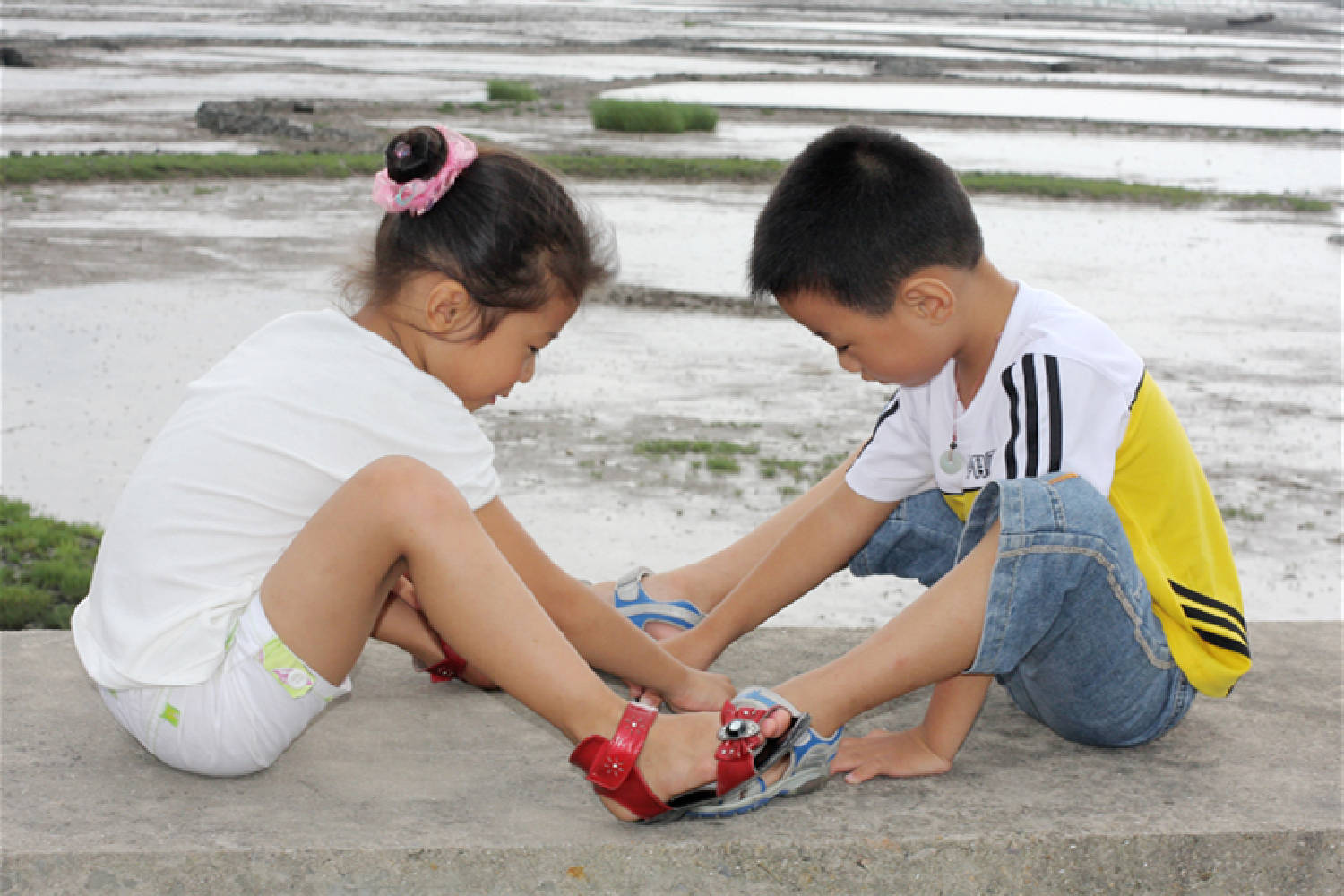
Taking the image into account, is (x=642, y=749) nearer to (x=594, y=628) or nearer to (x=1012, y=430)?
(x=594, y=628)

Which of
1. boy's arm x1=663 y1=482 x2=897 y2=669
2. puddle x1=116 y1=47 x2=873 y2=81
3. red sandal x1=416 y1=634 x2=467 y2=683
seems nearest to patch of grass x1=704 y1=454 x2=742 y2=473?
boy's arm x1=663 y1=482 x2=897 y2=669

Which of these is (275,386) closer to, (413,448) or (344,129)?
(413,448)

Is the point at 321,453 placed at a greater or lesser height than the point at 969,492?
greater

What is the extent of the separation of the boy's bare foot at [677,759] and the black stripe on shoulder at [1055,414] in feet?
1.76

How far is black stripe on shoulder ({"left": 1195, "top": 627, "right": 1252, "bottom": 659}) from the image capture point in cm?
217

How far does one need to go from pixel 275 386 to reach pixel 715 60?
24770 millimetres

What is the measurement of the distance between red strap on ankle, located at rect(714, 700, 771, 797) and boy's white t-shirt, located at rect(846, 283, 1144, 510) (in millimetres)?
510

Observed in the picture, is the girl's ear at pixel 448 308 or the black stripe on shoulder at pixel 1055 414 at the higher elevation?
the girl's ear at pixel 448 308

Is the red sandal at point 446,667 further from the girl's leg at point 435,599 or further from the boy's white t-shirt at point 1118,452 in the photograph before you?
the boy's white t-shirt at point 1118,452

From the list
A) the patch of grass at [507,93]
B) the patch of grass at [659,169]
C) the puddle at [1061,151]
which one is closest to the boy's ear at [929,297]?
the patch of grass at [659,169]

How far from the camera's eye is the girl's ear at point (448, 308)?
214cm

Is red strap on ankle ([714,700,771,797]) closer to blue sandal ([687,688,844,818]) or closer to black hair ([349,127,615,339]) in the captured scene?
blue sandal ([687,688,844,818])

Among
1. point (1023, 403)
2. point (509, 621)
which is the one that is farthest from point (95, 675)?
point (1023, 403)

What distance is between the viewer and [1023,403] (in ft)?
6.89
